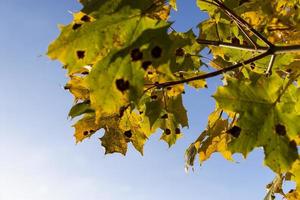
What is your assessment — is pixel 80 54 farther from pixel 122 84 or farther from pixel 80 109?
pixel 80 109

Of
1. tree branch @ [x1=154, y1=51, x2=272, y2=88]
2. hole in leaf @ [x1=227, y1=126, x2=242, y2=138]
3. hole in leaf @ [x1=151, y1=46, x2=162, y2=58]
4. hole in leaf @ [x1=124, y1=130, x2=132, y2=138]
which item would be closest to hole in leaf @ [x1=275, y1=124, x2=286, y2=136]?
hole in leaf @ [x1=227, y1=126, x2=242, y2=138]

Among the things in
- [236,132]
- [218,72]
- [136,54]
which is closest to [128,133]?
[218,72]

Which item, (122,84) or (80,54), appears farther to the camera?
(80,54)

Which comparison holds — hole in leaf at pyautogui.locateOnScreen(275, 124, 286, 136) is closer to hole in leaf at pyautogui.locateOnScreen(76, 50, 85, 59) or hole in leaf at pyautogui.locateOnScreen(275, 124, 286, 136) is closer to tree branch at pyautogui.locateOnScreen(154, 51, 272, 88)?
tree branch at pyautogui.locateOnScreen(154, 51, 272, 88)

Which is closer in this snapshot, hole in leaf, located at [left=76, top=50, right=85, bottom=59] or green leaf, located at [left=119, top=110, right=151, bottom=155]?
hole in leaf, located at [left=76, top=50, right=85, bottom=59]

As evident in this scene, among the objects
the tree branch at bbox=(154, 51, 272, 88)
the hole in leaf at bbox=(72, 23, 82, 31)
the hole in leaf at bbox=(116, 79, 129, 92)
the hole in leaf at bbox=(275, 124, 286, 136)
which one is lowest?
the hole in leaf at bbox=(275, 124, 286, 136)

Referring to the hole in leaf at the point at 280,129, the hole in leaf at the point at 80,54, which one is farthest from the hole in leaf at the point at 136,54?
the hole in leaf at the point at 280,129

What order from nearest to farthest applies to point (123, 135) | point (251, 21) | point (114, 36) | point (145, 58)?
point (145, 58) → point (114, 36) → point (251, 21) → point (123, 135)

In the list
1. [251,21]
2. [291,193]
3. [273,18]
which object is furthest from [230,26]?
[291,193]

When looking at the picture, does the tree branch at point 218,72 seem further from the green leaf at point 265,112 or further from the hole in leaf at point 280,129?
the hole in leaf at point 280,129

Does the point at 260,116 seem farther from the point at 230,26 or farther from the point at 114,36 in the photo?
the point at 230,26

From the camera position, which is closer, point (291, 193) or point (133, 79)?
point (133, 79)
